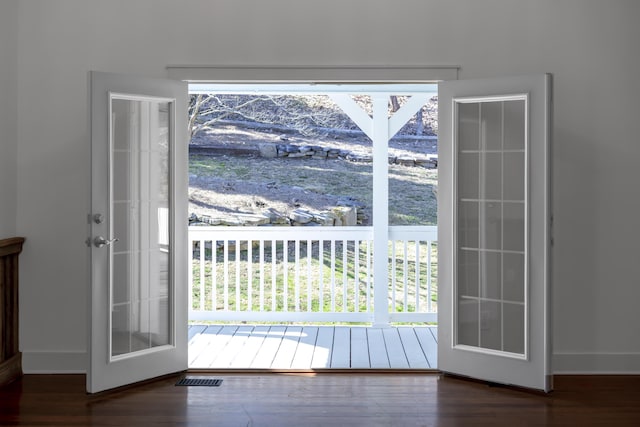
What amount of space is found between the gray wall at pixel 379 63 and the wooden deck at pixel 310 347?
1.14m

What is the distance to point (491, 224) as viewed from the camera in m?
5.06

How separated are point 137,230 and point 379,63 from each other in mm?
2156

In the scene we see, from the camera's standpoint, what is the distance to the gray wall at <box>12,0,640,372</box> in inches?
209

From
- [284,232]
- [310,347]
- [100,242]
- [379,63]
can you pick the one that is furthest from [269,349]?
[379,63]

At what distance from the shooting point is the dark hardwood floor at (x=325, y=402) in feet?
13.7
